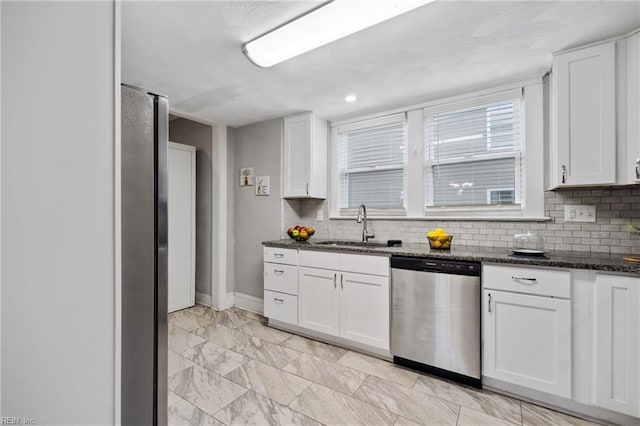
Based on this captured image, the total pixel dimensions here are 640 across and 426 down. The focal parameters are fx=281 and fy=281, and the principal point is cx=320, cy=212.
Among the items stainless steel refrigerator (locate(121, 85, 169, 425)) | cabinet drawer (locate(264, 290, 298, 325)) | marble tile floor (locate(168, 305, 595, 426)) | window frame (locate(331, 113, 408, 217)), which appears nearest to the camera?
stainless steel refrigerator (locate(121, 85, 169, 425))

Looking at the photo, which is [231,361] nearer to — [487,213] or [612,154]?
[487,213]

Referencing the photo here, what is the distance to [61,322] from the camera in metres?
0.74

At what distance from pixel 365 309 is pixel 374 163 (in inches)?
63.4

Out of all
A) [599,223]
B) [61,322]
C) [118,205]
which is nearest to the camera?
[61,322]

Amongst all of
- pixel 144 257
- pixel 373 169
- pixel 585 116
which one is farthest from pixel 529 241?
pixel 144 257

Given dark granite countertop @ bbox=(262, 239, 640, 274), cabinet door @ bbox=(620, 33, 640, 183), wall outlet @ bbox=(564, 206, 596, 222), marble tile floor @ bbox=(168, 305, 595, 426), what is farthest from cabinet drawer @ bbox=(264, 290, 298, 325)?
cabinet door @ bbox=(620, 33, 640, 183)

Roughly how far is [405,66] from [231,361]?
275cm

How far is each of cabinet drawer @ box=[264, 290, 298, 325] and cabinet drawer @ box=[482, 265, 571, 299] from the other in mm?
1763

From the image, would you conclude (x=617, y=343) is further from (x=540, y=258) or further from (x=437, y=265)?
(x=437, y=265)

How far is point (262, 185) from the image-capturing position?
11.8 feet

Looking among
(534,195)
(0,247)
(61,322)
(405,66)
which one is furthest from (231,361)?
(534,195)

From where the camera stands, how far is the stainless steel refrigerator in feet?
3.38

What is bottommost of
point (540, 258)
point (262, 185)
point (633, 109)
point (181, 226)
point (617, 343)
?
point (617, 343)

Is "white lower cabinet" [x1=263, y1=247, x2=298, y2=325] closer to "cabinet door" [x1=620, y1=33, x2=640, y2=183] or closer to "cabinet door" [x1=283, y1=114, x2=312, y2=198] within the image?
"cabinet door" [x1=283, y1=114, x2=312, y2=198]
